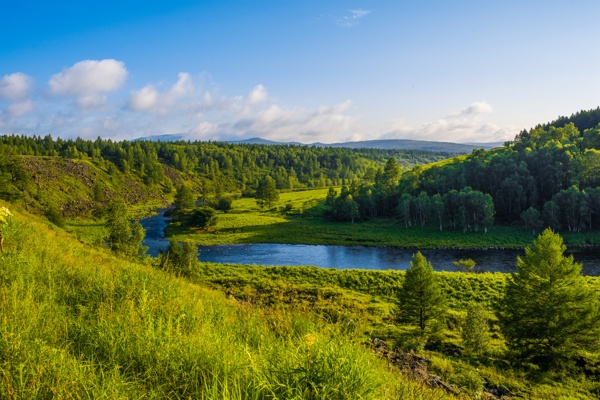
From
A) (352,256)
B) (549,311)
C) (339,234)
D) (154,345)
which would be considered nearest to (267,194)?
(339,234)

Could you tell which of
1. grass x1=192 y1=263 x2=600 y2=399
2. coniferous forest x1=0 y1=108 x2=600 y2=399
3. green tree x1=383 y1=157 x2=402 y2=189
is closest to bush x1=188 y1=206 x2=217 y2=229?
coniferous forest x1=0 y1=108 x2=600 y2=399

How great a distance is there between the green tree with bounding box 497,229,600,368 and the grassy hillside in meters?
23.8

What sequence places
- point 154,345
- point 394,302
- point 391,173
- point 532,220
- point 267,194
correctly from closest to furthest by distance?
point 154,345 → point 394,302 → point 532,220 → point 391,173 → point 267,194

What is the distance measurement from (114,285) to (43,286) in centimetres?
137

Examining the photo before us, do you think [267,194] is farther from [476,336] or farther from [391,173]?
[476,336]

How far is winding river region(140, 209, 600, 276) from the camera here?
5922 cm

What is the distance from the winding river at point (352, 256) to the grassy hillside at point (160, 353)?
54073 mm

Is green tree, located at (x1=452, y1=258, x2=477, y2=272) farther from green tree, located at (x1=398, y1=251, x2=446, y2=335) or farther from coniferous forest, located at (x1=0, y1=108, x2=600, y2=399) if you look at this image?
green tree, located at (x1=398, y1=251, x2=446, y2=335)

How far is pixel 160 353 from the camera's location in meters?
5.09

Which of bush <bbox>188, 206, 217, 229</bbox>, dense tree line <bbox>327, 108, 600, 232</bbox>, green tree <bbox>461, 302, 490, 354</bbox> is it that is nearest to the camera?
green tree <bbox>461, 302, 490, 354</bbox>

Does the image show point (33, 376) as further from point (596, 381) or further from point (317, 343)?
point (596, 381)

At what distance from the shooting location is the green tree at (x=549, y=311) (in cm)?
2312

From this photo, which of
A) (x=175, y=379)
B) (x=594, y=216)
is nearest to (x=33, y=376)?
(x=175, y=379)

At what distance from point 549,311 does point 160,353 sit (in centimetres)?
2727
